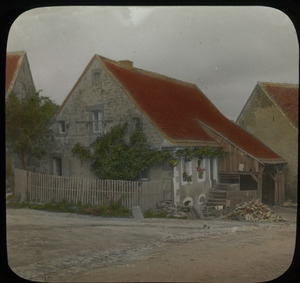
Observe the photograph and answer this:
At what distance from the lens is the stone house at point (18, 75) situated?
2330mm

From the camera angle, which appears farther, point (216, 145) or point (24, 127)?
point (216, 145)

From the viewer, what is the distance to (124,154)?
8.10ft

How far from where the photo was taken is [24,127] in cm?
238

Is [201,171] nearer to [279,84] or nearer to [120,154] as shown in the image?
[120,154]

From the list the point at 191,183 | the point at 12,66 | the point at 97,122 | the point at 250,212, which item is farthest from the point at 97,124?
the point at 250,212

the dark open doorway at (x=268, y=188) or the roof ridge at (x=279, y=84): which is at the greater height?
the roof ridge at (x=279, y=84)

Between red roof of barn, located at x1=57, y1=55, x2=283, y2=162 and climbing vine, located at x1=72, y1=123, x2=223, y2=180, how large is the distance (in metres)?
0.11

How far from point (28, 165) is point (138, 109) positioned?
33.5 inches

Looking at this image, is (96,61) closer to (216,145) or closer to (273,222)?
(216,145)

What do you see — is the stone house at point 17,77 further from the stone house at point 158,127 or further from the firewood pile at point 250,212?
the firewood pile at point 250,212

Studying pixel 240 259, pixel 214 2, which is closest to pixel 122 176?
pixel 240 259

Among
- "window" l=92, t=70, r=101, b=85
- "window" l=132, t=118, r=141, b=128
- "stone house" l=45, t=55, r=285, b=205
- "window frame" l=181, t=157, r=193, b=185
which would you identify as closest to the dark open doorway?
"stone house" l=45, t=55, r=285, b=205

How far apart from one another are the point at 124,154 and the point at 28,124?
26.4 inches

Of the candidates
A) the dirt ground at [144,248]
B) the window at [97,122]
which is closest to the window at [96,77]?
the window at [97,122]
